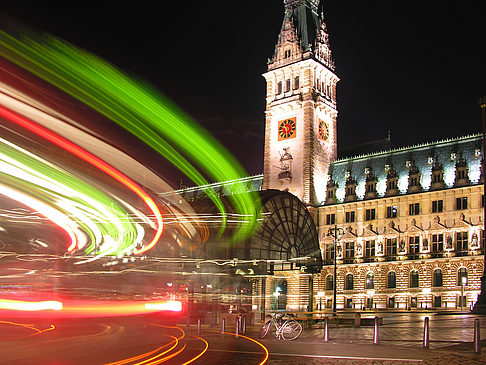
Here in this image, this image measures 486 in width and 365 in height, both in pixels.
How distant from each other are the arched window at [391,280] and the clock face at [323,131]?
86.9ft

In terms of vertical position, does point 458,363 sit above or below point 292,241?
below

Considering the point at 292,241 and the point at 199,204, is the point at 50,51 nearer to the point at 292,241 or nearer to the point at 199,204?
the point at 199,204

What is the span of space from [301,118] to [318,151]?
6.24m

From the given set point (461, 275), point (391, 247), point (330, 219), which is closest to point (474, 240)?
point (461, 275)

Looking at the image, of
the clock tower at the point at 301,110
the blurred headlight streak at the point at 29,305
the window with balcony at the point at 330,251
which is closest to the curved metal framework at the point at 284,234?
the window with balcony at the point at 330,251

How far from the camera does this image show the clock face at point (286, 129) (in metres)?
102

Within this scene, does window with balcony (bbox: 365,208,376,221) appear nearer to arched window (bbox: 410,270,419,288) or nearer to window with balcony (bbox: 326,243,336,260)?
window with balcony (bbox: 326,243,336,260)

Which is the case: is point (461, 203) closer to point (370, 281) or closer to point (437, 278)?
point (437, 278)

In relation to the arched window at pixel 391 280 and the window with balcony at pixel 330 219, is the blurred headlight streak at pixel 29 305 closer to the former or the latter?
the arched window at pixel 391 280

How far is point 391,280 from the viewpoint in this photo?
8894cm

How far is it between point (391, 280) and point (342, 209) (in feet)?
45.9

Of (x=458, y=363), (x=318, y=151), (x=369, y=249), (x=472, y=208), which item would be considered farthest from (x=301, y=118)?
(x=458, y=363)

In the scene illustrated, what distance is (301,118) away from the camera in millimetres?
101000

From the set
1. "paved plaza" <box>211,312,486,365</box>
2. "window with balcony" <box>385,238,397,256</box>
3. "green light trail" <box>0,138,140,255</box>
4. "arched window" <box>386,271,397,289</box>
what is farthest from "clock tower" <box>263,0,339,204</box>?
"paved plaza" <box>211,312,486,365</box>
